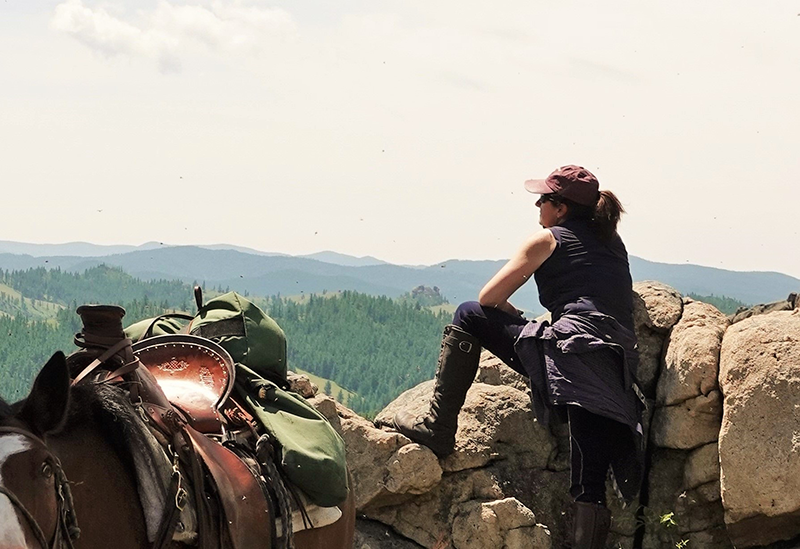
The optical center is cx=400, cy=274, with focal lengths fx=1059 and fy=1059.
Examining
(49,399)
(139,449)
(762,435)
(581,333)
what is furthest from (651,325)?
(49,399)

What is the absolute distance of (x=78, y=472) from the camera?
3.16 meters

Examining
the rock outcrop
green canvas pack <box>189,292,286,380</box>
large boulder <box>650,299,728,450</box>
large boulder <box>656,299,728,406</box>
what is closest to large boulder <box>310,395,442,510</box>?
the rock outcrop

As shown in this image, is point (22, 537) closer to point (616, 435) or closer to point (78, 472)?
point (78, 472)

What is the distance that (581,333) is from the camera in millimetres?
6406

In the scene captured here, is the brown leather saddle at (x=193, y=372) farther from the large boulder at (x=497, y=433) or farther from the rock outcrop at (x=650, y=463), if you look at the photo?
the large boulder at (x=497, y=433)

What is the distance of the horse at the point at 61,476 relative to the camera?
8.51ft

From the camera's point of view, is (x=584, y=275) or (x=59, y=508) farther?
(x=584, y=275)

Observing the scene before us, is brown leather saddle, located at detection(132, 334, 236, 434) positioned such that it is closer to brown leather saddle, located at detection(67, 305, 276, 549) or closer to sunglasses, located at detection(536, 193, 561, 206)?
brown leather saddle, located at detection(67, 305, 276, 549)

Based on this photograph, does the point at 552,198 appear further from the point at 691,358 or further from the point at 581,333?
the point at 691,358

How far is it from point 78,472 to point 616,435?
4181 millimetres

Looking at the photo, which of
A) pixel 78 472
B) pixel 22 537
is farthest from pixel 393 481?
pixel 22 537

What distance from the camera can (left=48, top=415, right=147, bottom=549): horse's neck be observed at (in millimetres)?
3145

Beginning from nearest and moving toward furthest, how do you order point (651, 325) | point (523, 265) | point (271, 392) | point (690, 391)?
point (271, 392), point (523, 265), point (690, 391), point (651, 325)

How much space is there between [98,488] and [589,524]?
3881 mm
